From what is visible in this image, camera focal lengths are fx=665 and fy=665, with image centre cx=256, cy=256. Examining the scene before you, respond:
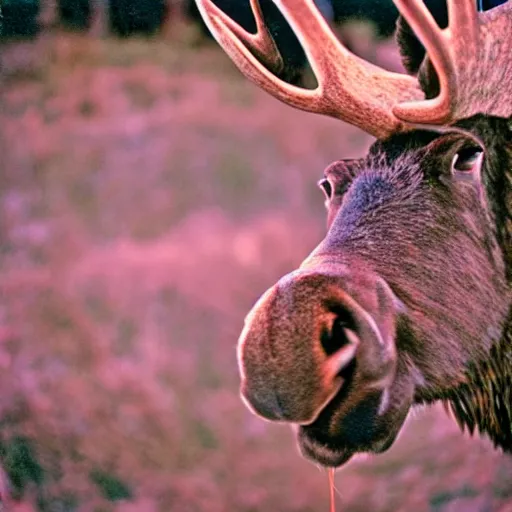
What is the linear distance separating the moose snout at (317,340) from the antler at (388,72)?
320mm

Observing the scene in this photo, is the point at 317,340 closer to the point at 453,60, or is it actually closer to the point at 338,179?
the point at 338,179

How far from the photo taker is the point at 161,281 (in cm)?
144

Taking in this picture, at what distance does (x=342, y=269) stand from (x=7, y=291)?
826mm

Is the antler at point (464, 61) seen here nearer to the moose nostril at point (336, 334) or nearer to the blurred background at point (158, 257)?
the blurred background at point (158, 257)

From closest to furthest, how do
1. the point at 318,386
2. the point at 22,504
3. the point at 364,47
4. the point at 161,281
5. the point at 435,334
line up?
the point at 318,386, the point at 435,334, the point at 364,47, the point at 161,281, the point at 22,504

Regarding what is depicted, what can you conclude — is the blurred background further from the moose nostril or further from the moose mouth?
the moose nostril

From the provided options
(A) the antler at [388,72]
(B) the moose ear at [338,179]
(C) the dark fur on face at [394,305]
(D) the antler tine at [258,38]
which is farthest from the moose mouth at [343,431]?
(D) the antler tine at [258,38]

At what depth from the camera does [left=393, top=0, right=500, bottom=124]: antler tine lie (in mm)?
1060

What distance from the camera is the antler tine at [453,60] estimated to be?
106 centimetres

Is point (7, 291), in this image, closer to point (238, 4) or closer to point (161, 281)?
point (161, 281)

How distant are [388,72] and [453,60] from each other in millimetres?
210

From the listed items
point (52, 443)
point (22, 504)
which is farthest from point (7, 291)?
point (22, 504)

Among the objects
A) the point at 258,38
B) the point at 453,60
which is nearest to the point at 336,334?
the point at 453,60

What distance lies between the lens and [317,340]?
40.1 inches
